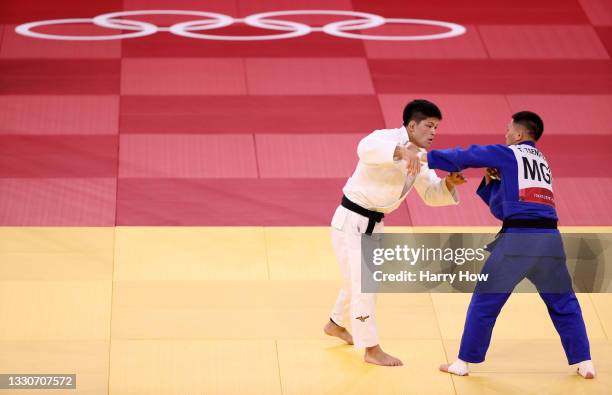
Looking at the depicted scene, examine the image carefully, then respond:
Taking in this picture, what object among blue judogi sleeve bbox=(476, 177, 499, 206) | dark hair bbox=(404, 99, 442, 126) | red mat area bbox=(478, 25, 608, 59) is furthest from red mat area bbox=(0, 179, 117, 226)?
red mat area bbox=(478, 25, 608, 59)

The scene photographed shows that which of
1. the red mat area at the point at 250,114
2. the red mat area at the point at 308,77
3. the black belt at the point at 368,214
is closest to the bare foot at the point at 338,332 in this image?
the black belt at the point at 368,214

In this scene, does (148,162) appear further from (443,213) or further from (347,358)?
(347,358)

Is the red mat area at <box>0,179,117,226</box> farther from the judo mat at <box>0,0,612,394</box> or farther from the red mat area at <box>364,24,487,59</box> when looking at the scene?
the red mat area at <box>364,24,487,59</box>

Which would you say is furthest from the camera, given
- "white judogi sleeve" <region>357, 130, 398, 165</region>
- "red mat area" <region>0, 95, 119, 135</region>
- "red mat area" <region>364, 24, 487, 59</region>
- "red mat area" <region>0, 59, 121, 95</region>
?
"red mat area" <region>364, 24, 487, 59</region>

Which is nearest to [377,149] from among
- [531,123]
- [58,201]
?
[531,123]

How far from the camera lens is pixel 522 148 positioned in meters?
7.69

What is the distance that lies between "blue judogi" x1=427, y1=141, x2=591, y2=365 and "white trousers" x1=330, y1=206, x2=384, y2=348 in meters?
0.65

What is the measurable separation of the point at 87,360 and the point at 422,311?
102 inches

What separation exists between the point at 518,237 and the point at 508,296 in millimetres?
416

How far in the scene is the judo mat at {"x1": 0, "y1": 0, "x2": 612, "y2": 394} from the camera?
8148mm

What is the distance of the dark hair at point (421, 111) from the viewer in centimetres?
775

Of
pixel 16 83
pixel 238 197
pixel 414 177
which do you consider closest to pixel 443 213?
pixel 238 197

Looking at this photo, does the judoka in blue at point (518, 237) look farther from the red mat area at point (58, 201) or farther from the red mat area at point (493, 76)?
the red mat area at point (493, 76)

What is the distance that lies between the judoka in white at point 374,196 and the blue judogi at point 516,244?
0.28m
